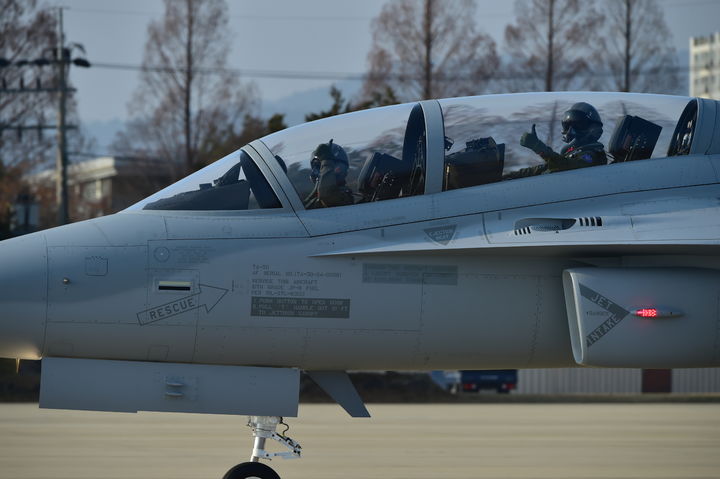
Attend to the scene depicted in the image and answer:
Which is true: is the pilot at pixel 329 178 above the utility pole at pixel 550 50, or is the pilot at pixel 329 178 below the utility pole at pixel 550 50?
below

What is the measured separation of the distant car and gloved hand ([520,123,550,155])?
76.8ft

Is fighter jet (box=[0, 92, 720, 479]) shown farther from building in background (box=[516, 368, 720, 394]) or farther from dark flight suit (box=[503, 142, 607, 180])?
building in background (box=[516, 368, 720, 394])

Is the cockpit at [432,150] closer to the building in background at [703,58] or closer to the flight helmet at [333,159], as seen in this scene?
the flight helmet at [333,159]

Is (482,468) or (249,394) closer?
(249,394)

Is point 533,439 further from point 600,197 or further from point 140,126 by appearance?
point 140,126

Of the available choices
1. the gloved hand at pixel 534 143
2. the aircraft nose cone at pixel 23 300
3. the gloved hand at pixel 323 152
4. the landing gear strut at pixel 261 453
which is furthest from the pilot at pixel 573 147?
the aircraft nose cone at pixel 23 300

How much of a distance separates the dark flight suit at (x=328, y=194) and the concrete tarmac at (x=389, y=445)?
15.6 feet

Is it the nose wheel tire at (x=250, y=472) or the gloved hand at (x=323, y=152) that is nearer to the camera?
the gloved hand at (x=323, y=152)

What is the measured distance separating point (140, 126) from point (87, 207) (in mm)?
9527

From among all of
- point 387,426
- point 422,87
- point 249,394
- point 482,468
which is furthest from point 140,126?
point 249,394

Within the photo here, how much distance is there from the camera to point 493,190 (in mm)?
7793

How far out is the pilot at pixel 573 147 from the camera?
26.0 ft

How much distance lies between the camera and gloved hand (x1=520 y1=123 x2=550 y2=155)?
26.1 ft

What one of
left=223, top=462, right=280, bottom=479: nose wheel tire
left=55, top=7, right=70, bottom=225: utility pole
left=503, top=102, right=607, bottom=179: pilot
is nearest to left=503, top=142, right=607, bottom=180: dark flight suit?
left=503, top=102, right=607, bottom=179: pilot
